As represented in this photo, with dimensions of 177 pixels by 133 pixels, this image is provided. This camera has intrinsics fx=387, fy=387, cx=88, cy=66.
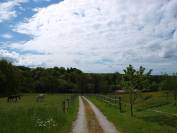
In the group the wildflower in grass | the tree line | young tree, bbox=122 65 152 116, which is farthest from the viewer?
the tree line

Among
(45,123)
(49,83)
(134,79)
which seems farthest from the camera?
(49,83)

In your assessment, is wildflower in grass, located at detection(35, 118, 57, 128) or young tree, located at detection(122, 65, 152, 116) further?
young tree, located at detection(122, 65, 152, 116)

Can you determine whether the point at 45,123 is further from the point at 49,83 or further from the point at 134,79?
the point at 49,83

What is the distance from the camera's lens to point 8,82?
11362 cm

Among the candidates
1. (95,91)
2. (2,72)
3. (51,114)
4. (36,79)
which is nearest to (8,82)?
(2,72)

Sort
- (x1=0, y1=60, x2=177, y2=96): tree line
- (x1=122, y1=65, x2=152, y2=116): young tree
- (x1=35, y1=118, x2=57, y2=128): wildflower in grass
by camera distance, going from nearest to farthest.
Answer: (x1=35, y1=118, x2=57, y2=128): wildflower in grass
(x1=122, y1=65, x2=152, y2=116): young tree
(x1=0, y1=60, x2=177, y2=96): tree line

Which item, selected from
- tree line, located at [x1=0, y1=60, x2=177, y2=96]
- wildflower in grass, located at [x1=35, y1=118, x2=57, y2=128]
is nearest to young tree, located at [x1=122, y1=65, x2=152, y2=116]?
wildflower in grass, located at [x1=35, y1=118, x2=57, y2=128]

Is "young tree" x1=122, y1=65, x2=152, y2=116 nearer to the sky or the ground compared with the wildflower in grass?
nearer to the sky

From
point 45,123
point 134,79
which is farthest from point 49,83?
point 45,123

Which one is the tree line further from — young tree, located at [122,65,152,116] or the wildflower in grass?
the wildflower in grass

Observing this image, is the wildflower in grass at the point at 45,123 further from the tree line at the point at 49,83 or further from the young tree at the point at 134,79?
the tree line at the point at 49,83

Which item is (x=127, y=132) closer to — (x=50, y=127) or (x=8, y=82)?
(x=50, y=127)

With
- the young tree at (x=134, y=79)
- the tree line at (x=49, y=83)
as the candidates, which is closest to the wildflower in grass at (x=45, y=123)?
the young tree at (x=134, y=79)

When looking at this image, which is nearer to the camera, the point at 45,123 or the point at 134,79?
the point at 45,123
